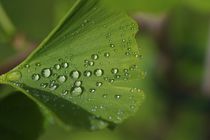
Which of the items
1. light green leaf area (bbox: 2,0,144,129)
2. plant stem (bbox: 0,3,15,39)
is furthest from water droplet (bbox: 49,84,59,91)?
plant stem (bbox: 0,3,15,39)

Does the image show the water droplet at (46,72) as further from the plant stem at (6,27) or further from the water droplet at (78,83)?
the plant stem at (6,27)

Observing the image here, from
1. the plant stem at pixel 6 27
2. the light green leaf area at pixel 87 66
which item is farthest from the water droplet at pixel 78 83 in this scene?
the plant stem at pixel 6 27

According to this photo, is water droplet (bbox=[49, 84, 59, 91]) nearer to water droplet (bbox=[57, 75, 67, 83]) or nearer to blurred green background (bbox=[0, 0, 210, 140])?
water droplet (bbox=[57, 75, 67, 83])

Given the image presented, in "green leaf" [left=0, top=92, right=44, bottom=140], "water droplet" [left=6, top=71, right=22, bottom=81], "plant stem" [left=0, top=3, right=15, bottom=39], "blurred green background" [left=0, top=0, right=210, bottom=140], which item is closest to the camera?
Result: "water droplet" [left=6, top=71, right=22, bottom=81]

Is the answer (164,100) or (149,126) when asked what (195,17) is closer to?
(164,100)

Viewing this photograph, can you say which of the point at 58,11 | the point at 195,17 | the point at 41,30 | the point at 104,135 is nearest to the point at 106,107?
the point at 58,11

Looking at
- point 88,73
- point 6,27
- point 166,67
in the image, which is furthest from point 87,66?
point 166,67

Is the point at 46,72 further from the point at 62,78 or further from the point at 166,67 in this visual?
the point at 166,67
